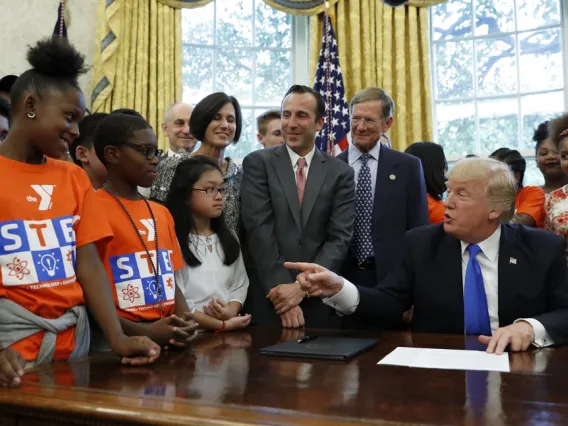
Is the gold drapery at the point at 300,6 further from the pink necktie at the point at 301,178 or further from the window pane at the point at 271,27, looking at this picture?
the pink necktie at the point at 301,178

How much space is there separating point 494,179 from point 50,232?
1528 millimetres

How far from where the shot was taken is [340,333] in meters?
2.14

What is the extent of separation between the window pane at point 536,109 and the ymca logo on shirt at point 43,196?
5.17 metres

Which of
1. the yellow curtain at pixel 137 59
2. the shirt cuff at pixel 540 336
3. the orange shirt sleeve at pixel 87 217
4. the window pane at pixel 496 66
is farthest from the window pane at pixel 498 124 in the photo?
the orange shirt sleeve at pixel 87 217

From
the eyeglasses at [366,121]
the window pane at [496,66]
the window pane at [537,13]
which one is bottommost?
the eyeglasses at [366,121]

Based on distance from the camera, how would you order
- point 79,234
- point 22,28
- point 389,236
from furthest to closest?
point 22,28, point 389,236, point 79,234

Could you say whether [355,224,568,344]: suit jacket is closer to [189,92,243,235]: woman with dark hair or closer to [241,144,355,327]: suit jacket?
[241,144,355,327]: suit jacket

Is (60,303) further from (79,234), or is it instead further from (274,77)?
(274,77)

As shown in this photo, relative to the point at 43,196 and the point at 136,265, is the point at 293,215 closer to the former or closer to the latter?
the point at 136,265

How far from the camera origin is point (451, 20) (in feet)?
20.9

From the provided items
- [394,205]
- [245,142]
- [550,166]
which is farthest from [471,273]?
[245,142]

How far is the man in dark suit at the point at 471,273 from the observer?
2213 millimetres

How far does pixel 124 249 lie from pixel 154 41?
420 centimetres

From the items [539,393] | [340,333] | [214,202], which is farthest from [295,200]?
[539,393]
